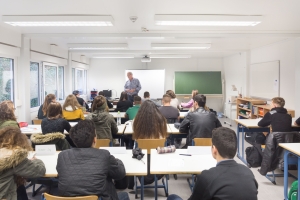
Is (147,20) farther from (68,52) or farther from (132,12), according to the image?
(68,52)

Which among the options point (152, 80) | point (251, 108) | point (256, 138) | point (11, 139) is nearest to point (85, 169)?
point (11, 139)

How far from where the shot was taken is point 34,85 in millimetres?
6859

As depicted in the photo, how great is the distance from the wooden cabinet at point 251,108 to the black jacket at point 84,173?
5.64 m

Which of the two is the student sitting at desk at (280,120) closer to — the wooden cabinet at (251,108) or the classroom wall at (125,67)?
the wooden cabinet at (251,108)

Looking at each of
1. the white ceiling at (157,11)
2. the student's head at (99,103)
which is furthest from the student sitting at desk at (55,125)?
the white ceiling at (157,11)

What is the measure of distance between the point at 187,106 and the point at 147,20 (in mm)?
3303

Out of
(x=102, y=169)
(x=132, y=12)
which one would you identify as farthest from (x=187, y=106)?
(x=102, y=169)

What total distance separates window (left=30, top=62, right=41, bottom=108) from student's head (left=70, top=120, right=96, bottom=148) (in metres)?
5.23

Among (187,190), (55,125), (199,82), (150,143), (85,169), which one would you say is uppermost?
(199,82)

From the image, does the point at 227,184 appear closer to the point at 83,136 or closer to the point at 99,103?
the point at 83,136

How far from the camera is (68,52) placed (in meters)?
8.80

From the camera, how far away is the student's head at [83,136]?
6.59 ft

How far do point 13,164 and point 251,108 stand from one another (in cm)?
707

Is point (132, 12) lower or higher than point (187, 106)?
higher
